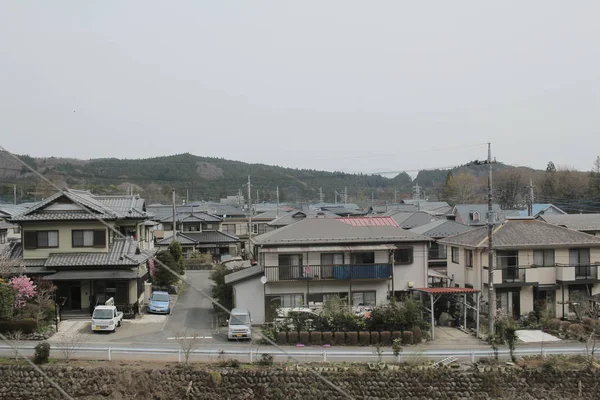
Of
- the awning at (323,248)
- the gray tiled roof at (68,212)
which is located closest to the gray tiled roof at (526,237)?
the awning at (323,248)

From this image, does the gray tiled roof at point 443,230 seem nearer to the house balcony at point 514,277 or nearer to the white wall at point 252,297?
the house balcony at point 514,277

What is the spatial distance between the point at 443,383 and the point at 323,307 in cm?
550

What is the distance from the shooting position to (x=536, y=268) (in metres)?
23.3

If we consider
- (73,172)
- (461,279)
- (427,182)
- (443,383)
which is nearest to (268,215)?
(73,172)

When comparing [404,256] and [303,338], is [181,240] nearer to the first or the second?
[404,256]

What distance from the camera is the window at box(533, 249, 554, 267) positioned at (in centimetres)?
2352

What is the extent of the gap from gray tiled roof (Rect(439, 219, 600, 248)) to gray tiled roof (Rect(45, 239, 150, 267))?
1433 cm

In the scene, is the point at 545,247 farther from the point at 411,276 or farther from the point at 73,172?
the point at 73,172

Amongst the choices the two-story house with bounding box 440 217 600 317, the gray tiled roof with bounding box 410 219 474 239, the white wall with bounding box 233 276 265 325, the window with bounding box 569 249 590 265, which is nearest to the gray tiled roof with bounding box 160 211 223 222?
the gray tiled roof with bounding box 410 219 474 239

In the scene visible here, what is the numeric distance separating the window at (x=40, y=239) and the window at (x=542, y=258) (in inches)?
801

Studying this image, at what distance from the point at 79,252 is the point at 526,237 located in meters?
19.1

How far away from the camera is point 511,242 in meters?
23.5

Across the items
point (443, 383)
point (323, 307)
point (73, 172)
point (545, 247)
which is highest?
point (73, 172)

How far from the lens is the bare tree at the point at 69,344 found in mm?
16359
